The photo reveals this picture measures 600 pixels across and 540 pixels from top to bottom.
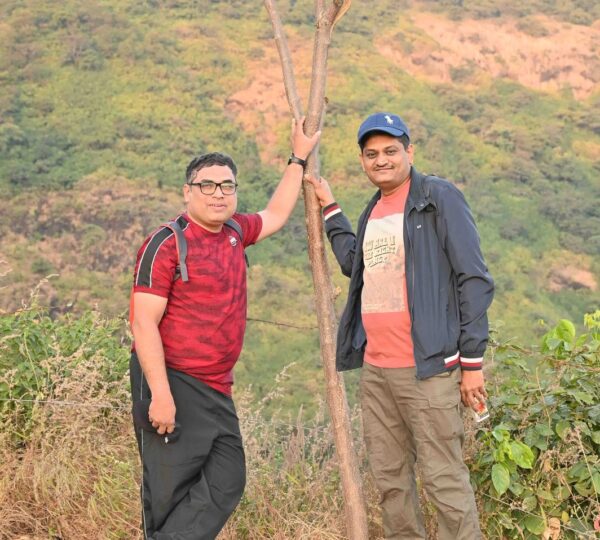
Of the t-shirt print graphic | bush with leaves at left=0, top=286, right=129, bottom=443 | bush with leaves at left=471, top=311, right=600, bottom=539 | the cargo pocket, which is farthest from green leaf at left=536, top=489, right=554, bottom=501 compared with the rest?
bush with leaves at left=0, top=286, right=129, bottom=443

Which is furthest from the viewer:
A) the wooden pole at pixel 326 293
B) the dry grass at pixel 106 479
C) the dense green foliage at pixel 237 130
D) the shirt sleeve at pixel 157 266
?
the dense green foliage at pixel 237 130

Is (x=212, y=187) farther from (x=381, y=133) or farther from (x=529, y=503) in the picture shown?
(x=529, y=503)

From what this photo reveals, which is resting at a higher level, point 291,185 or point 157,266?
point 291,185

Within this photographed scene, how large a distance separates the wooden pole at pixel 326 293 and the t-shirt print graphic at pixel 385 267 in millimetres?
296

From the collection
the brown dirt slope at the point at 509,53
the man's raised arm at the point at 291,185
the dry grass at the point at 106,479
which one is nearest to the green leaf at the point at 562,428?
the dry grass at the point at 106,479

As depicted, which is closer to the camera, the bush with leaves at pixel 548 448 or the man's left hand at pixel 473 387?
the man's left hand at pixel 473 387

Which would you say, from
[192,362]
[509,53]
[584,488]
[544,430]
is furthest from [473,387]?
[509,53]

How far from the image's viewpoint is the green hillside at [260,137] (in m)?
25.8

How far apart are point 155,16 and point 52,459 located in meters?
39.4

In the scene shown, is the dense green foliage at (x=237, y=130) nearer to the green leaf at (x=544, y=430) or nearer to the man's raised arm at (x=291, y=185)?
the man's raised arm at (x=291, y=185)

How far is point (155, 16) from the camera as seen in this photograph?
3997 centimetres

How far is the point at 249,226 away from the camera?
2793 millimetres

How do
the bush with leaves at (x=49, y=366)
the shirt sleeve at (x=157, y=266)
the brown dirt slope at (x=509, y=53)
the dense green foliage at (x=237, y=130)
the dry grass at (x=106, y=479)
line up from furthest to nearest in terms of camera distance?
the brown dirt slope at (x=509, y=53), the dense green foliage at (x=237, y=130), the bush with leaves at (x=49, y=366), the dry grass at (x=106, y=479), the shirt sleeve at (x=157, y=266)

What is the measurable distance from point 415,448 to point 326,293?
64cm
